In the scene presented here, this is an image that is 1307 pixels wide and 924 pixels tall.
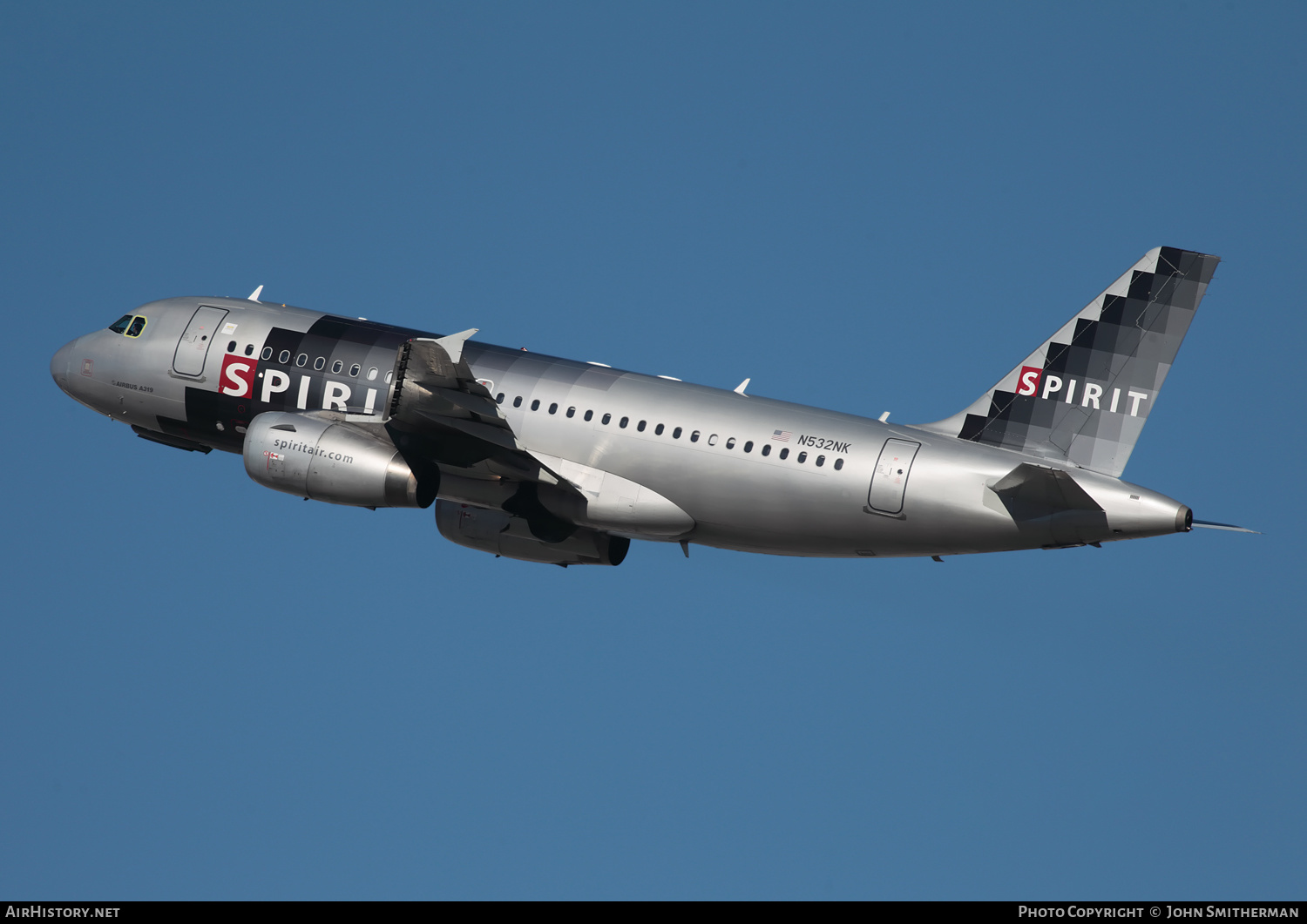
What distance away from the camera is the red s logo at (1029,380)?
36094 millimetres

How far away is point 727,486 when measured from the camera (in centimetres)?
3581

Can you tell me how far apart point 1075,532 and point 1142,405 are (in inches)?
147

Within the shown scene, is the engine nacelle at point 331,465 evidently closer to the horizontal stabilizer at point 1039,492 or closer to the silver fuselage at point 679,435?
the silver fuselage at point 679,435

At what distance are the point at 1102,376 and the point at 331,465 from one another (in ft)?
57.7

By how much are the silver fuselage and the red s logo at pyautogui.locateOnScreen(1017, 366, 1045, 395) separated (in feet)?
6.20

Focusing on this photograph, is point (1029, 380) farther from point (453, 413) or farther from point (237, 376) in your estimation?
point (237, 376)

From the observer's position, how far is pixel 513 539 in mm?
40531

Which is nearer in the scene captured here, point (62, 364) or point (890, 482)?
point (890, 482)

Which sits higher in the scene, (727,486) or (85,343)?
(85,343)

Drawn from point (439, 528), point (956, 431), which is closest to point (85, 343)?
point (439, 528)

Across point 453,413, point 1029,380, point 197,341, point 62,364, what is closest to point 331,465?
point 453,413

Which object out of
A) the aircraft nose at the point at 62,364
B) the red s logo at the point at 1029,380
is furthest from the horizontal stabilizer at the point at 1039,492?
the aircraft nose at the point at 62,364

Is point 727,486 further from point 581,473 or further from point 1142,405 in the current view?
point 1142,405
